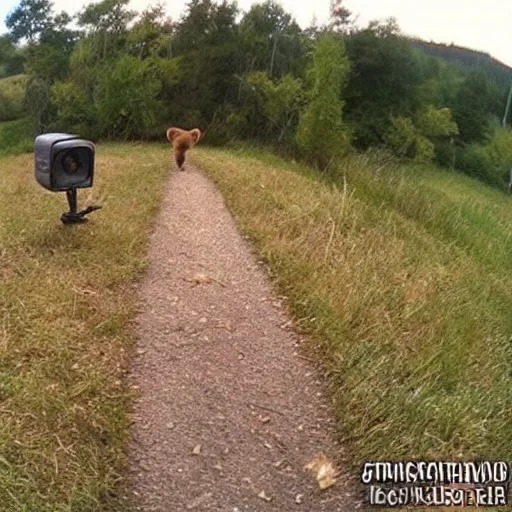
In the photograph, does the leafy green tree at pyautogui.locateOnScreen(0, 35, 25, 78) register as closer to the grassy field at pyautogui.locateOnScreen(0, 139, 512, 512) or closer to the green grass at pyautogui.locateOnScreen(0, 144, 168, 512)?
the grassy field at pyautogui.locateOnScreen(0, 139, 512, 512)

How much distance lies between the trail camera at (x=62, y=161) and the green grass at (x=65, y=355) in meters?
0.57

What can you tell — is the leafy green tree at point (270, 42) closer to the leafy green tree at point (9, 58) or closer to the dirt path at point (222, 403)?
the leafy green tree at point (9, 58)

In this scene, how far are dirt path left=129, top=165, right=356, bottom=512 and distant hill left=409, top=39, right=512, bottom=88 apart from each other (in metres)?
40.2

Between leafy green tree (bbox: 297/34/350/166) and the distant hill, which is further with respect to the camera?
the distant hill

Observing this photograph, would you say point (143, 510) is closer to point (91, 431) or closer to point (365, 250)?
point (91, 431)

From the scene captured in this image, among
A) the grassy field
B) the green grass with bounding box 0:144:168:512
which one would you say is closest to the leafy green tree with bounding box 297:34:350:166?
the grassy field

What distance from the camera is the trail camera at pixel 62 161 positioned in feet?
14.3

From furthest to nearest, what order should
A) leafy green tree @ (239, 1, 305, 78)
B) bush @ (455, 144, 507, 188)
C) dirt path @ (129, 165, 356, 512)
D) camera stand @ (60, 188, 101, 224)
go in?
bush @ (455, 144, 507, 188), leafy green tree @ (239, 1, 305, 78), camera stand @ (60, 188, 101, 224), dirt path @ (129, 165, 356, 512)

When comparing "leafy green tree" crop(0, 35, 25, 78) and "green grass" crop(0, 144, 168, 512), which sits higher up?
"leafy green tree" crop(0, 35, 25, 78)

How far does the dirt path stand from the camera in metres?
2.52

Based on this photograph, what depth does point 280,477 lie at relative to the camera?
2.63 metres

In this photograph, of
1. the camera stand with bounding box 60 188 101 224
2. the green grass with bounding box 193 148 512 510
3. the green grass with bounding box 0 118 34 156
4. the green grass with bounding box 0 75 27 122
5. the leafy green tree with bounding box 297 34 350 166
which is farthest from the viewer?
the green grass with bounding box 0 75 27 122

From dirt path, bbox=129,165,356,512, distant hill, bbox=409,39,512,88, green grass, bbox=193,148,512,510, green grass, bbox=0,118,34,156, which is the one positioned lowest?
green grass, bbox=0,118,34,156

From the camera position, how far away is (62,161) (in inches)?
177
